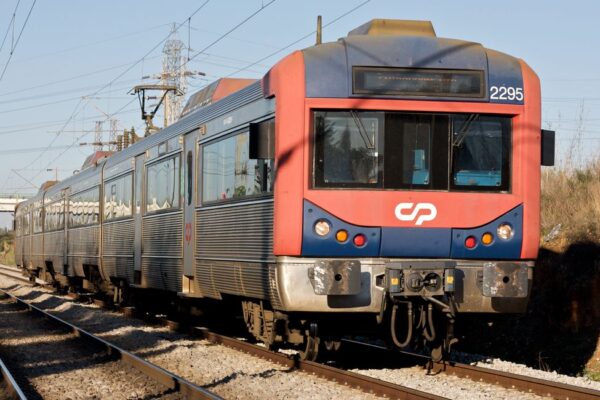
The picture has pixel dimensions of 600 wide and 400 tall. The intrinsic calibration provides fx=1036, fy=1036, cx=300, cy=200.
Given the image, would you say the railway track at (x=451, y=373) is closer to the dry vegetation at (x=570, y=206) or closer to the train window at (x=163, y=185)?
the train window at (x=163, y=185)

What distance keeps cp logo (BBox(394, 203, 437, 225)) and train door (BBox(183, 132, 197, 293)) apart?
154 inches

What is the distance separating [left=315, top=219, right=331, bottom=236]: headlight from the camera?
30.5 ft

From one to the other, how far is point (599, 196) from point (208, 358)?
24.8ft

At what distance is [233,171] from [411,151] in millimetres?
2434

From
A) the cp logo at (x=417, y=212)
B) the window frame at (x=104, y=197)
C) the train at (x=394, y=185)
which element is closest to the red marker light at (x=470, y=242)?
the train at (x=394, y=185)

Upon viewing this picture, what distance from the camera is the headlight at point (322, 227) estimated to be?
9.30 metres

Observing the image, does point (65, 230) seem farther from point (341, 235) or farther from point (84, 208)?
point (341, 235)

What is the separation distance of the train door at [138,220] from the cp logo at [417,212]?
7698 millimetres

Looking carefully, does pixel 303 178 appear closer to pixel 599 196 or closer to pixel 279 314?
pixel 279 314

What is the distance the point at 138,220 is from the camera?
54.2ft

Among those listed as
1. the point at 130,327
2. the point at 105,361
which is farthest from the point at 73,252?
the point at 105,361

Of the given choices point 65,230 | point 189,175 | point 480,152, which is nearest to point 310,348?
point 480,152

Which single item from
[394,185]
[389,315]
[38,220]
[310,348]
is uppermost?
[394,185]

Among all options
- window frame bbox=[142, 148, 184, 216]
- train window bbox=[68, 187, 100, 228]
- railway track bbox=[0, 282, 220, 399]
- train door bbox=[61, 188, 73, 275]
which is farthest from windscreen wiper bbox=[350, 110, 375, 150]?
train door bbox=[61, 188, 73, 275]
